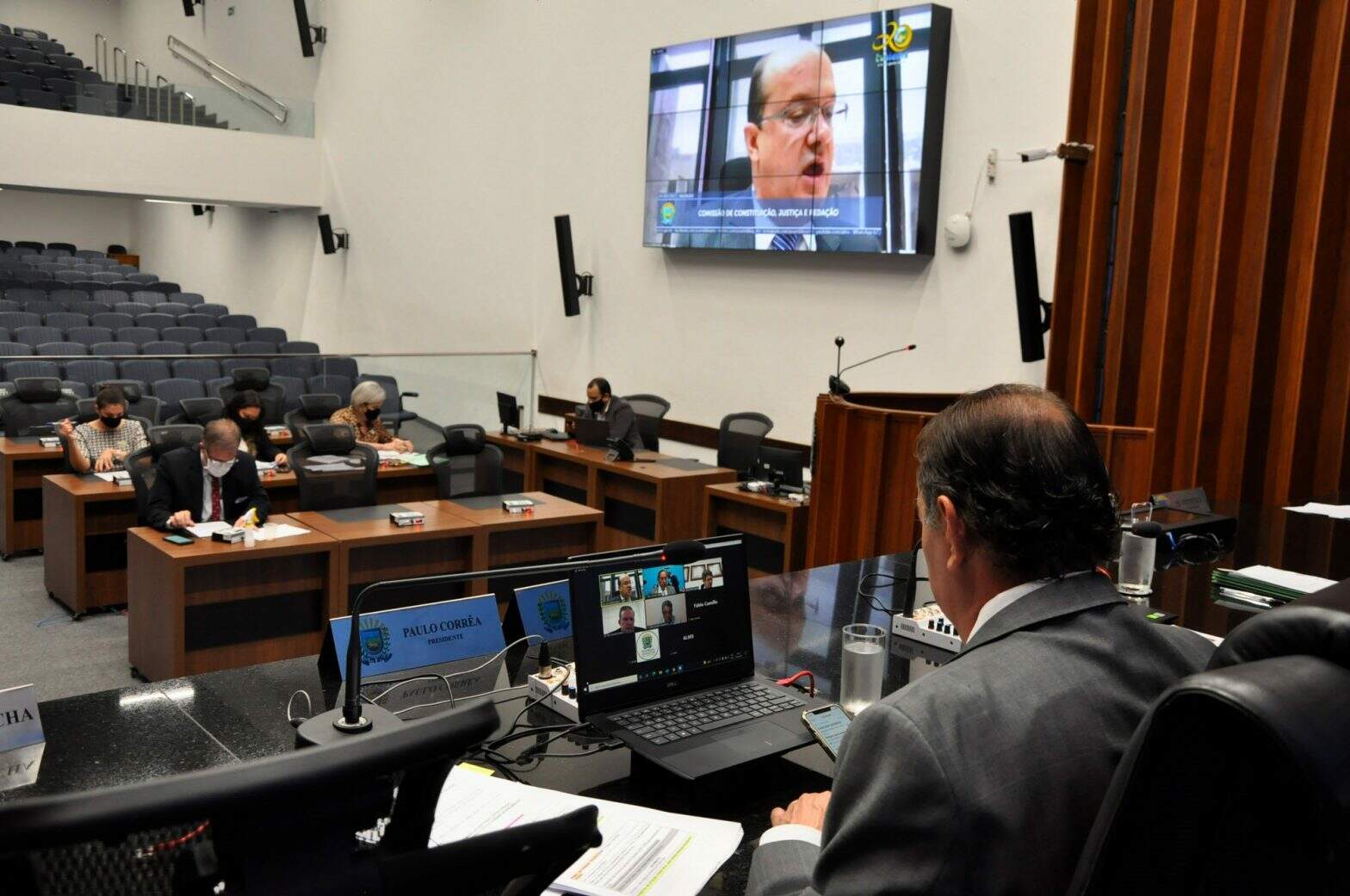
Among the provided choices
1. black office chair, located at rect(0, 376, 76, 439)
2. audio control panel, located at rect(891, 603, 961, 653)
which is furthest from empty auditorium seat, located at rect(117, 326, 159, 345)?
audio control panel, located at rect(891, 603, 961, 653)

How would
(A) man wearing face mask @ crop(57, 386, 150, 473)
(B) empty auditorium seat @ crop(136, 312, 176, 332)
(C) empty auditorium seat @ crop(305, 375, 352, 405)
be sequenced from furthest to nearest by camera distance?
(B) empty auditorium seat @ crop(136, 312, 176, 332)
(C) empty auditorium seat @ crop(305, 375, 352, 405)
(A) man wearing face mask @ crop(57, 386, 150, 473)

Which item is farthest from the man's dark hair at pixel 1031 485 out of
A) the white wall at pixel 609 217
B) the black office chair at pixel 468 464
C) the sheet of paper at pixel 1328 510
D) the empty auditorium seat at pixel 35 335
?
the empty auditorium seat at pixel 35 335

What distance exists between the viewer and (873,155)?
7.21 meters

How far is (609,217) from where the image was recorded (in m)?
9.66

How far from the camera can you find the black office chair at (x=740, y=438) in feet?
24.2

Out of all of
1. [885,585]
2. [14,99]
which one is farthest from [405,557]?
[14,99]

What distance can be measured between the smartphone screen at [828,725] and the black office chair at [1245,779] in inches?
40.6

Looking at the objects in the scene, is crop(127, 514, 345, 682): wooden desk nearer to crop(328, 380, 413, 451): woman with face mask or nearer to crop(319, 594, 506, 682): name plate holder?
crop(328, 380, 413, 451): woman with face mask

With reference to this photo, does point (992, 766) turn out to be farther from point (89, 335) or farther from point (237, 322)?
point (237, 322)

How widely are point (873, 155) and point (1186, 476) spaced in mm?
2809

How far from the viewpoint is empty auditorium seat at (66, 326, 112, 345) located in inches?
431

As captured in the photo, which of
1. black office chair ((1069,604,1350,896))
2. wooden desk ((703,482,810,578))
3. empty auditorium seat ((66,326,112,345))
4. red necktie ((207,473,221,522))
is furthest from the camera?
empty auditorium seat ((66,326,112,345))

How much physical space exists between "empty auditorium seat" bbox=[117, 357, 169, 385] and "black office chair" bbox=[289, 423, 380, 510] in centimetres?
274

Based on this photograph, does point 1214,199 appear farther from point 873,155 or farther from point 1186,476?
point 873,155
